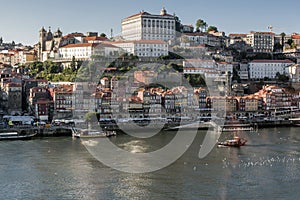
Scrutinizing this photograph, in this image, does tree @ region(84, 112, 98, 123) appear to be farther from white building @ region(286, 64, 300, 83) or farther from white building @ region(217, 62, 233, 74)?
white building @ region(286, 64, 300, 83)

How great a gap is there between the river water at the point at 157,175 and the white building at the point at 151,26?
16.8 metres

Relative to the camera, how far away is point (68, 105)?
20.0 m

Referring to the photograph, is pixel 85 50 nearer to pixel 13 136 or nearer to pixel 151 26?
pixel 151 26

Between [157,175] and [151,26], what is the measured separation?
2079 cm

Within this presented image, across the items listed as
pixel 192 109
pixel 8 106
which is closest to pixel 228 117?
pixel 192 109

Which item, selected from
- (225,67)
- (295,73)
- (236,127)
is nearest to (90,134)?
(236,127)

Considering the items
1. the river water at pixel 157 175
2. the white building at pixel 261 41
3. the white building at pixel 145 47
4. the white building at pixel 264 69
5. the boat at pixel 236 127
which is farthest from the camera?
the white building at pixel 261 41

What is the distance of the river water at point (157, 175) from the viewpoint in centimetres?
959

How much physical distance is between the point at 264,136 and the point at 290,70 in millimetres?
12849

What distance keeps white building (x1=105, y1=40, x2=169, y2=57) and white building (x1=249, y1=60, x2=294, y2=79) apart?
16.4ft

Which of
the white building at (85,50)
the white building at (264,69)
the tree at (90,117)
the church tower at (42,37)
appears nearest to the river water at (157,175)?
the tree at (90,117)

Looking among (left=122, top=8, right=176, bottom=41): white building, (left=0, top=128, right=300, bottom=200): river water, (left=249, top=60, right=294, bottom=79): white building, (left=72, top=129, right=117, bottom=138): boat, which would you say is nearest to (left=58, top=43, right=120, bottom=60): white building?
(left=122, top=8, right=176, bottom=41): white building

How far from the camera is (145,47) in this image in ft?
91.8

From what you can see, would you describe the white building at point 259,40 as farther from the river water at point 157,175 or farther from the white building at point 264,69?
the river water at point 157,175
